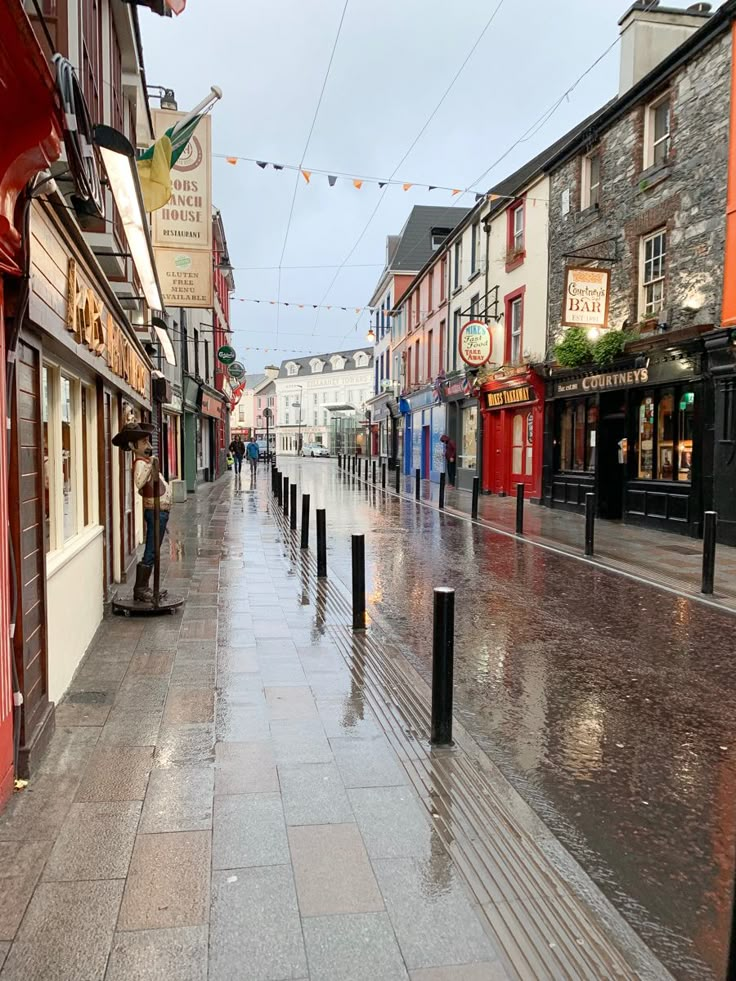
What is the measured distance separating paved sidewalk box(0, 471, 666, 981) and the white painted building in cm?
7468

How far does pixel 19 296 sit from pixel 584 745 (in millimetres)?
4012

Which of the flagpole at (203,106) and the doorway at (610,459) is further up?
the flagpole at (203,106)

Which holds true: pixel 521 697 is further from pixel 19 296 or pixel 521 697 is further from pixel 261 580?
pixel 261 580

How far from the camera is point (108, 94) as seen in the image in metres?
A: 8.16

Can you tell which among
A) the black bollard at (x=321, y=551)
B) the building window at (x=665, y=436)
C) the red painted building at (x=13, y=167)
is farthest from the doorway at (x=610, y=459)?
the red painted building at (x=13, y=167)

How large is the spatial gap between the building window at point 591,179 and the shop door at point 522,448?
19.5ft

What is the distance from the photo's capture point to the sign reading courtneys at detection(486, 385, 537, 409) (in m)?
19.3

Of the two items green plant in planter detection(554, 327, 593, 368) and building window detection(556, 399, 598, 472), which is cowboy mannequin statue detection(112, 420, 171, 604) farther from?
building window detection(556, 399, 598, 472)

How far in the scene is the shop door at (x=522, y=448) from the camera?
20109 mm

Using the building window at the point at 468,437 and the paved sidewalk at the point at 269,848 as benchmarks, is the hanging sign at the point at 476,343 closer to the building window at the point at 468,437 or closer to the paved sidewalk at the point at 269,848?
the building window at the point at 468,437

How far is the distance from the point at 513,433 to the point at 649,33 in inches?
417

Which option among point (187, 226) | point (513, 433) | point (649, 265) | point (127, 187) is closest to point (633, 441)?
point (649, 265)

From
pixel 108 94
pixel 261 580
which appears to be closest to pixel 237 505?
pixel 261 580

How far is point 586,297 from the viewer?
14.3 meters
